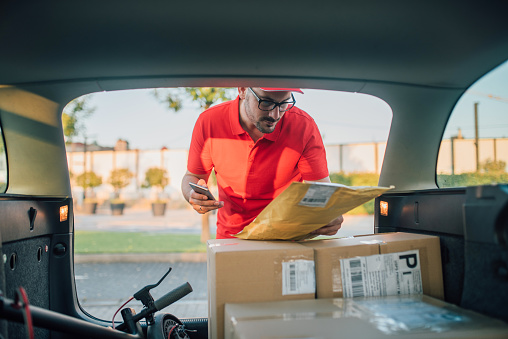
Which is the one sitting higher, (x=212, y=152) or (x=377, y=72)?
(x=377, y=72)

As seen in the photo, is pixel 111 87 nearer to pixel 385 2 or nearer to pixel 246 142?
pixel 246 142

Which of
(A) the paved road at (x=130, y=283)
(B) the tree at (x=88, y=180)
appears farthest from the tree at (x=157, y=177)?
(A) the paved road at (x=130, y=283)

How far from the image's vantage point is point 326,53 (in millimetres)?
1594

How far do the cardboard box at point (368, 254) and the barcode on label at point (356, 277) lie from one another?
27 millimetres

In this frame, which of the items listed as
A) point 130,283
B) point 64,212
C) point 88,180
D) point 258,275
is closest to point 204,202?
point 258,275

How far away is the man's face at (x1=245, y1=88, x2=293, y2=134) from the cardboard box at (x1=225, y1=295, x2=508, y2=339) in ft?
3.85

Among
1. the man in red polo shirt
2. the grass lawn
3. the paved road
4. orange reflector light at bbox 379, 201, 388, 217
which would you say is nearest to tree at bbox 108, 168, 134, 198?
the grass lawn

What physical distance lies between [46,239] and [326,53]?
1576mm

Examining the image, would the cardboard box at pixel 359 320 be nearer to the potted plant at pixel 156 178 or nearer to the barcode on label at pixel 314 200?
the barcode on label at pixel 314 200

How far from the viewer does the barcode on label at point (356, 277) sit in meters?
1.37

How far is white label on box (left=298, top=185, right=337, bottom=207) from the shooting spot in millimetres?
1236

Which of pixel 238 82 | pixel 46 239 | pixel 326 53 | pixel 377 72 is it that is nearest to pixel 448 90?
pixel 377 72

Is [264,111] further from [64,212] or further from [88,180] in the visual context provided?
[88,180]

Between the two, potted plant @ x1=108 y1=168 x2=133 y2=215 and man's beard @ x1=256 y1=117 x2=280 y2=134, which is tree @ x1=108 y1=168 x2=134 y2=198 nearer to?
potted plant @ x1=108 y1=168 x2=133 y2=215
